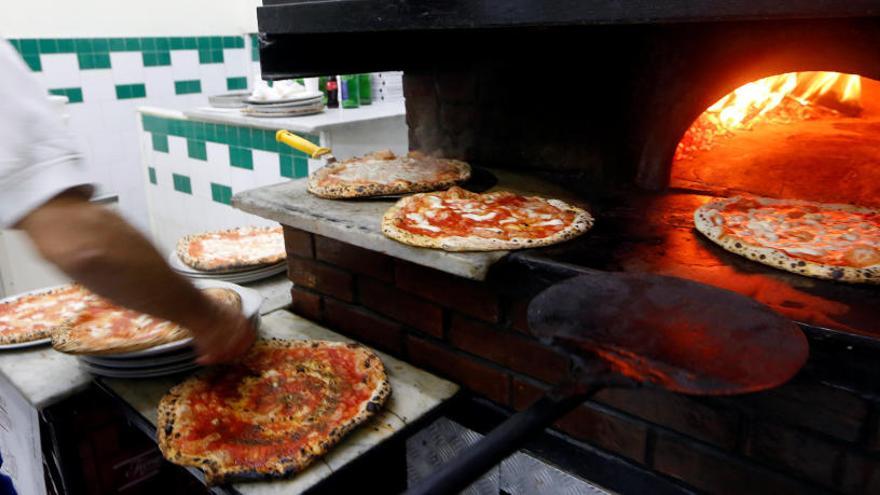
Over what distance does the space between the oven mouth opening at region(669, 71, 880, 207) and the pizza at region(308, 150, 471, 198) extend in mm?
739

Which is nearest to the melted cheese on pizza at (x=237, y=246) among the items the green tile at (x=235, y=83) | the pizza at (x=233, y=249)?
the pizza at (x=233, y=249)

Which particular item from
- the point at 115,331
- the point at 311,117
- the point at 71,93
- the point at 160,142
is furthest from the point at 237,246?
the point at 71,93

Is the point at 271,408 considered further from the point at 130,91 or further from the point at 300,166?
the point at 130,91

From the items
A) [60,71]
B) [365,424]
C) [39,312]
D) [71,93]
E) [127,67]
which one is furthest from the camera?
[127,67]

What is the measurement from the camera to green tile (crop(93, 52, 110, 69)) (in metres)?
4.76

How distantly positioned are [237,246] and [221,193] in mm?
1645

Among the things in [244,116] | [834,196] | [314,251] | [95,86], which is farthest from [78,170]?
[95,86]

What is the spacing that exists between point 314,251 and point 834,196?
5.26 feet

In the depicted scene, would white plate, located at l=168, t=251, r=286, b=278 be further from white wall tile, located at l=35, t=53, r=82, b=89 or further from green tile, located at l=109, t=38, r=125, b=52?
green tile, located at l=109, t=38, r=125, b=52

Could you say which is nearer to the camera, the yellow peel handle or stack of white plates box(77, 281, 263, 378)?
stack of white plates box(77, 281, 263, 378)

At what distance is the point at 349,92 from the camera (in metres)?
4.05

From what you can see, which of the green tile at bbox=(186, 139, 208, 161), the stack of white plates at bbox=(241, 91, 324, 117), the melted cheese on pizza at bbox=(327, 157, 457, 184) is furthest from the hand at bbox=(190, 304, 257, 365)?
the green tile at bbox=(186, 139, 208, 161)

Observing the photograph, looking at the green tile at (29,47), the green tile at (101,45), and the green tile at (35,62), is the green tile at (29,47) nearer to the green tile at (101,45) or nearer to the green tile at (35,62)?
the green tile at (35,62)

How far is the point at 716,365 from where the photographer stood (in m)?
0.85
